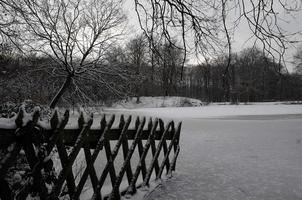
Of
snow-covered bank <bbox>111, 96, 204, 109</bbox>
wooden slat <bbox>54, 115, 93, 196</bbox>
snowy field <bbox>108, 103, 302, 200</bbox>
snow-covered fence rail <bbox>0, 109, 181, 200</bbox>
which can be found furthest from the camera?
snow-covered bank <bbox>111, 96, 204, 109</bbox>

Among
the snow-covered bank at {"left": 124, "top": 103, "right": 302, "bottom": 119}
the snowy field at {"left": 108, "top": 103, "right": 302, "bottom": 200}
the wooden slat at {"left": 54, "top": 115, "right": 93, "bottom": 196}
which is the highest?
the wooden slat at {"left": 54, "top": 115, "right": 93, "bottom": 196}

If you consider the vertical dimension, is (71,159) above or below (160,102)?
below

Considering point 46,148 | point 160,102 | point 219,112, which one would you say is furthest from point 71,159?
point 160,102

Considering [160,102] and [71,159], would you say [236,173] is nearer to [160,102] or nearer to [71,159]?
[71,159]

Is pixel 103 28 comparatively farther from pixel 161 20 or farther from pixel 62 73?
pixel 161 20

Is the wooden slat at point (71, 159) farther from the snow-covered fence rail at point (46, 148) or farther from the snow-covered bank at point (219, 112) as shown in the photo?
the snow-covered bank at point (219, 112)

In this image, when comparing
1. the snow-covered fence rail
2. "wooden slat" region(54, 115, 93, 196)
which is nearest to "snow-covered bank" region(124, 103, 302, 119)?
the snow-covered fence rail

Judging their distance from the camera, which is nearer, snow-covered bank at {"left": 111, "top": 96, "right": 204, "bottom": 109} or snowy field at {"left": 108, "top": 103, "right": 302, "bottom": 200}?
snowy field at {"left": 108, "top": 103, "right": 302, "bottom": 200}

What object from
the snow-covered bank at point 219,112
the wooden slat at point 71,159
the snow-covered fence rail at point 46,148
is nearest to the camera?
the snow-covered fence rail at point 46,148

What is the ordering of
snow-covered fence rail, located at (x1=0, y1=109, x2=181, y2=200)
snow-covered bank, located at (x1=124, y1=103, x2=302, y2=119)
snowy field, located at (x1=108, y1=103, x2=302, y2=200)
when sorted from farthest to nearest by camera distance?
snow-covered bank, located at (x1=124, y1=103, x2=302, y2=119)
snowy field, located at (x1=108, y1=103, x2=302, y2=200)
snow-covered fence rail, located at (x1=0, y1=109, x2=181, y2=200)

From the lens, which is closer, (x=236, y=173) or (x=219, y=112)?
(x=236, y=173)

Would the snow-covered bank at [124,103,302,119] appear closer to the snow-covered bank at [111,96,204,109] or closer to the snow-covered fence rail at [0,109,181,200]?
the snow-covered bank at [111,96,204,109]

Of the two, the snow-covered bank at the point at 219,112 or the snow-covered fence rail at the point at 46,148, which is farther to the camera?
the snow-covered bank at the point at 219,112

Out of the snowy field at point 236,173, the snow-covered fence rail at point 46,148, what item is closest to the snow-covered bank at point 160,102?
the snowy field at point 236,173
